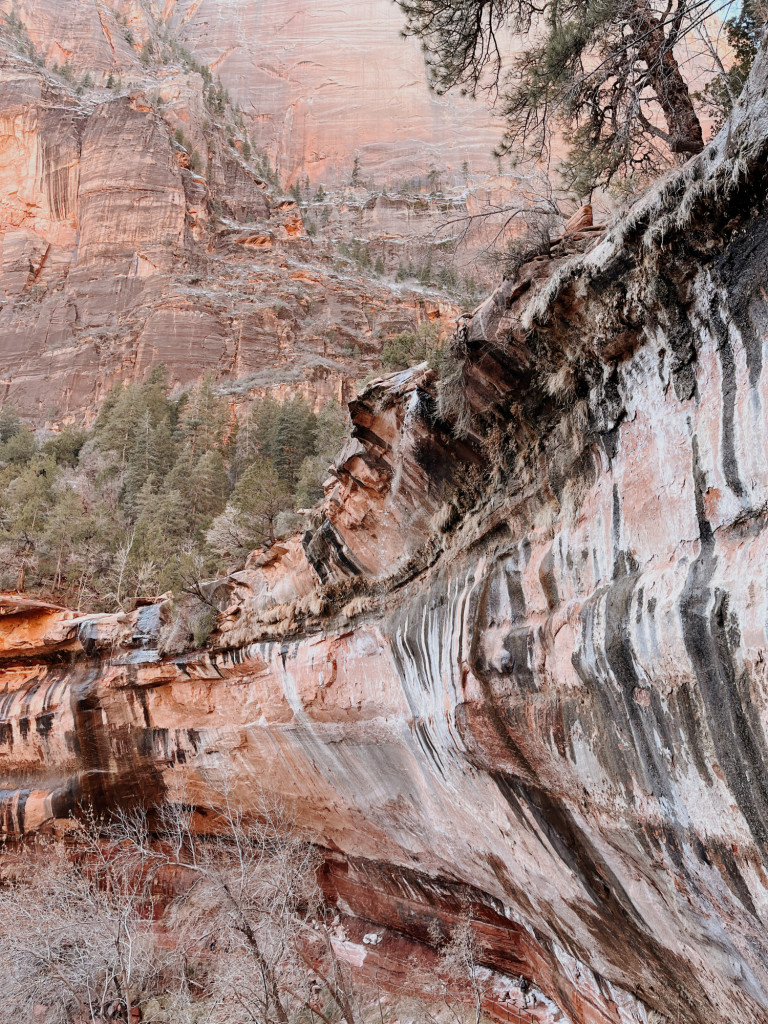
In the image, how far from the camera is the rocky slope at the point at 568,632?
12.7 ft

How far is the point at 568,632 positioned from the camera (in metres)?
5.14

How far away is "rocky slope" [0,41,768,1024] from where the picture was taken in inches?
153

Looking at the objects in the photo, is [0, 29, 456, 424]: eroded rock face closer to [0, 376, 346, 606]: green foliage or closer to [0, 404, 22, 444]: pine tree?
[0, 404, 22, 444]: pine tree

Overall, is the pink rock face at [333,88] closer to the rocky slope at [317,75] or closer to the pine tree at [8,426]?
the rocky slope at [317,75]

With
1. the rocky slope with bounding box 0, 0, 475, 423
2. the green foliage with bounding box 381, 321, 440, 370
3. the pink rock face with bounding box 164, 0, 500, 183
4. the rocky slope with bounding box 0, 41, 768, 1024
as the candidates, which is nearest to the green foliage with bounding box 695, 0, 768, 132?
the rocky slope with bounding box 0, 41, 768, 1024

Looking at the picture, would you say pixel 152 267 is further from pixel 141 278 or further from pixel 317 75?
pixel 317 75

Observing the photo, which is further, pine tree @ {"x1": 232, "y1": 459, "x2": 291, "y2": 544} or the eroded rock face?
the eroded rock face

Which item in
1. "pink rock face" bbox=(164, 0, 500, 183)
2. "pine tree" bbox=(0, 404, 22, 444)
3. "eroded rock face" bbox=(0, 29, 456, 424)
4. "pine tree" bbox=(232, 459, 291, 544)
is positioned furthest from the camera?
"pink rock face" bbox=(164, 0, 500, 183)

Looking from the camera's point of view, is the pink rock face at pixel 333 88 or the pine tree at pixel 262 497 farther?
the pink rock face at pixel 333 88

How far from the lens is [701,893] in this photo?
449 centimetres

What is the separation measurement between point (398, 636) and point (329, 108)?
268ft

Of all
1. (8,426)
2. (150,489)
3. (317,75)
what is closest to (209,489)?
(150,489)

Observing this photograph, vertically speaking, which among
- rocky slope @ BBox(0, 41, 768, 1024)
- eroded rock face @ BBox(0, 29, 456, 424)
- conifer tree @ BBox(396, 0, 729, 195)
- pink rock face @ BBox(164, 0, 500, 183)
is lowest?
rocky slope @ BBox(0, 41, 768, 1024)

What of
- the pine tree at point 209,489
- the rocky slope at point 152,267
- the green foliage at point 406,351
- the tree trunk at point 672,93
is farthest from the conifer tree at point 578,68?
the rocky slope at point 152,267
